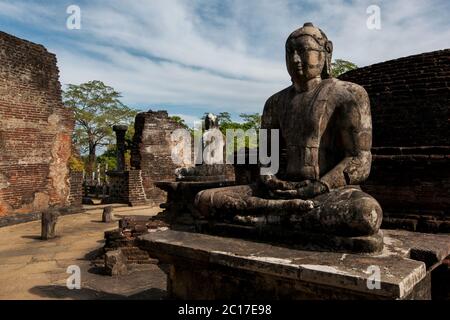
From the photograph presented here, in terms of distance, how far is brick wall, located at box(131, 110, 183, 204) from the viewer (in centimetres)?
1495

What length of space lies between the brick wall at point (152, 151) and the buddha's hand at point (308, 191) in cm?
1249

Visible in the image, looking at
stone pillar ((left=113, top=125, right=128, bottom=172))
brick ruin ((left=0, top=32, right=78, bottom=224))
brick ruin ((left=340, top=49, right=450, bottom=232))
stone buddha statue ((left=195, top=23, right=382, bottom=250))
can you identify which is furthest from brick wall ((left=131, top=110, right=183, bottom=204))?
stone buddha statue ((left=195, top=23, right=382, bottom=250))

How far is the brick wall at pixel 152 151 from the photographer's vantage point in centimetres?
1495

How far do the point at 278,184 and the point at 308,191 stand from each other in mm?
250

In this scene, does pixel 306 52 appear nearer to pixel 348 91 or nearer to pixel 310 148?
pixel 348 91

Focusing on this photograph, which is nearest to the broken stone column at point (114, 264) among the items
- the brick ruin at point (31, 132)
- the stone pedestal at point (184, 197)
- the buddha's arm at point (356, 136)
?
the stone pedestal at point (184, 197)

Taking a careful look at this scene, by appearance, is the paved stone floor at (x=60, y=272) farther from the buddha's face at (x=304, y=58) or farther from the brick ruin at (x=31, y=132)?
the buddha's face at (x=304, y=58)

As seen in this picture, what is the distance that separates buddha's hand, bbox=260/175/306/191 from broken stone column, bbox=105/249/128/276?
107 inches

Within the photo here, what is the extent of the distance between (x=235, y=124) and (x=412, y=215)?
76.9 ft

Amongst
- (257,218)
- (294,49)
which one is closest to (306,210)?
(257,218)

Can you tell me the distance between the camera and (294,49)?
297 cm

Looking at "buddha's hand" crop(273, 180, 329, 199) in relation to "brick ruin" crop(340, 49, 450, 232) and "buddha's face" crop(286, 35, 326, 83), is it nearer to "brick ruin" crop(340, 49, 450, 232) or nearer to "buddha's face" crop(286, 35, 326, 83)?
"buddha's face" crop(286, 35, 326, 83)

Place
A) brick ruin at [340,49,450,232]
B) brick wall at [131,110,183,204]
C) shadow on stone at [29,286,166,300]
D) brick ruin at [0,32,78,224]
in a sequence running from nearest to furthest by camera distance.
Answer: shadow on stone at [29,286,166,300]
brick ruin at [340,49,450,232]
brick ruin at [0,32,78,224]
brick wall at [131,110,183,204]
